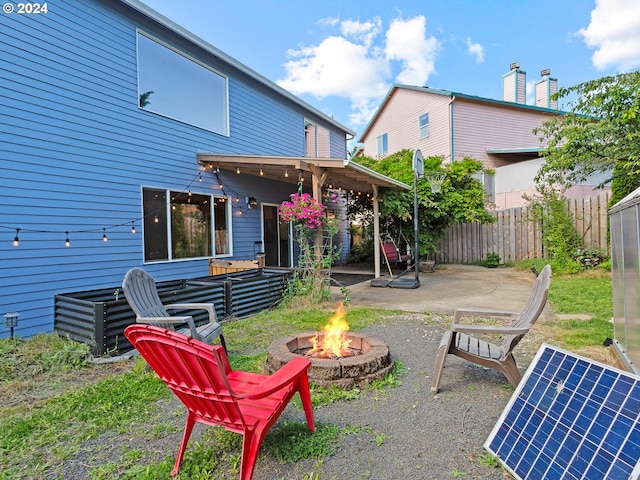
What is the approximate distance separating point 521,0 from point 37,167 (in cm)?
1515

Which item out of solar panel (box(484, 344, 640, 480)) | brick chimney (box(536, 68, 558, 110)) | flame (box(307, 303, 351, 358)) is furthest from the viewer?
brick chimney (box(536, 68, 558, 110))

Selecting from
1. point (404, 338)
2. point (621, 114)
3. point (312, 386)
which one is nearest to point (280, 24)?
point (621, 114)

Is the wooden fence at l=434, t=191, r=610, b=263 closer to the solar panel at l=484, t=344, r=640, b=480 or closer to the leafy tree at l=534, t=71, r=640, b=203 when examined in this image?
the leafy tree at l=534, t=71, r=640, b=203

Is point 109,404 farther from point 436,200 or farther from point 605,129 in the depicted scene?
point 436,200

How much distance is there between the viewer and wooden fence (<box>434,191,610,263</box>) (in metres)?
9.39

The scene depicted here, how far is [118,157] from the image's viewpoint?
20.5ft

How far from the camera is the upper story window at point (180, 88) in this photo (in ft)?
Answer: 22.2

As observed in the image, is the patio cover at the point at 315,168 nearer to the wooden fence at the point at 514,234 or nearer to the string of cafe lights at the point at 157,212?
the string of cafe lights at the point at 157,212

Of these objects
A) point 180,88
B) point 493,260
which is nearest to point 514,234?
point 493,260

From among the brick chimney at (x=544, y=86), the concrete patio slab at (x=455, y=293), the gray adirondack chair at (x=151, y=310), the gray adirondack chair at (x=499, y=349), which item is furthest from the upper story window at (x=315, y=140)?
the brick chimney at (x=544, y=86)

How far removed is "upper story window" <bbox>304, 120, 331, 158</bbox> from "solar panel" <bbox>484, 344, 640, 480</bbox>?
10.3 meters

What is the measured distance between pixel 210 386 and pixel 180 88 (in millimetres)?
7217

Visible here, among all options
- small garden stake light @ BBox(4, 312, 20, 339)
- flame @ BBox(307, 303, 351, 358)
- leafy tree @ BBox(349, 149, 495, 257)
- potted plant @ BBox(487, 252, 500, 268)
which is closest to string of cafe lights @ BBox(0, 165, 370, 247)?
small garden stake light @ BBox(4, 312, 20, 339)

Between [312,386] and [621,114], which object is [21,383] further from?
[621,114]
